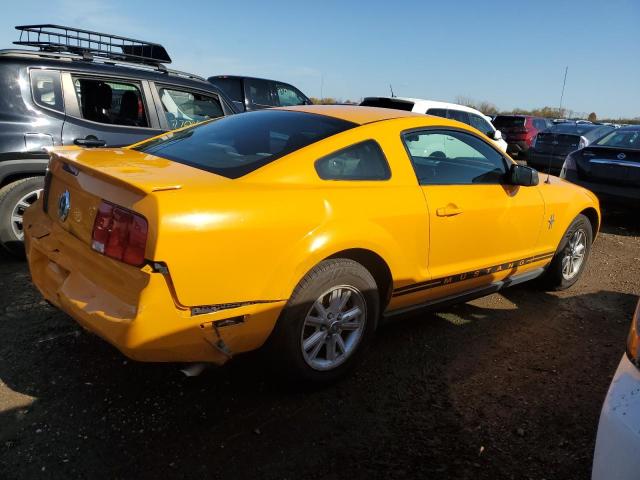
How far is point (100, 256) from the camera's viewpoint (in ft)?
7.94

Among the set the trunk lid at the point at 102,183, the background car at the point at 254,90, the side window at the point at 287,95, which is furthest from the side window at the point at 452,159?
the side window at the point at 287,95

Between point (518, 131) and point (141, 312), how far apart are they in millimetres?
15745

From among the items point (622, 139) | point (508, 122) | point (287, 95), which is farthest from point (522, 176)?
point (508, 122)

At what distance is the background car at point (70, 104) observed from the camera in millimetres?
4457

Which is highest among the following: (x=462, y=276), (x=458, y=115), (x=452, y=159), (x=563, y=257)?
(x=458, y=115)

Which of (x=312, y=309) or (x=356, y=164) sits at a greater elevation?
(x=356, y=164)

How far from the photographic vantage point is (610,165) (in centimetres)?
719

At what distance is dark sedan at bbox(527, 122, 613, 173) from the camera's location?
1204cm

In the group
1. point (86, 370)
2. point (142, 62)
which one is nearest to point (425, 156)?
point (86, 370)

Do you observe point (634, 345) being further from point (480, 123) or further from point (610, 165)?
point (480, 123)

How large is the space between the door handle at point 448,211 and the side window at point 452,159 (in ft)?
0.58

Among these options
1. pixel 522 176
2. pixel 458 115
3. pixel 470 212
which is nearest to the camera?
pixel 470 212

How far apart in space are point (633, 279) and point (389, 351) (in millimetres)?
3232

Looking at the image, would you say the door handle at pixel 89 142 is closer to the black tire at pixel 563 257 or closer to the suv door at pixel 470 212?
the suv door at pixel 470 212
